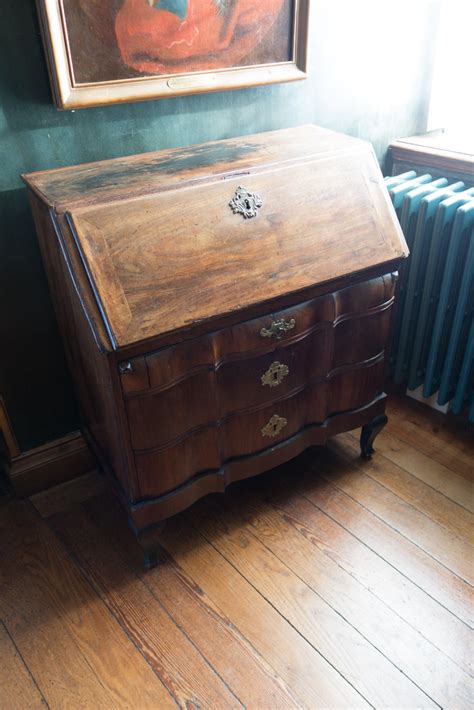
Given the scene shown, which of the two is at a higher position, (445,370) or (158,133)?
(158,133)

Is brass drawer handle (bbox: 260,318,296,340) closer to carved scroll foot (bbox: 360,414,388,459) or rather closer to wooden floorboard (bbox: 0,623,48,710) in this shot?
carved scroll foot (bbox: 360,414,388,459)

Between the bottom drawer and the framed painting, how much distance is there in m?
0.86

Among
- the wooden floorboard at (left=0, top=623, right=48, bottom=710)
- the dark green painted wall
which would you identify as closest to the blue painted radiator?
the dark green painted wall

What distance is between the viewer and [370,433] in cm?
184

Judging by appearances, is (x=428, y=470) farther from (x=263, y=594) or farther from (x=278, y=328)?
(x=278, y=328)

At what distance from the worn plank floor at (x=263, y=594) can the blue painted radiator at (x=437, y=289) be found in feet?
0.83

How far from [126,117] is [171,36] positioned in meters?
0.23

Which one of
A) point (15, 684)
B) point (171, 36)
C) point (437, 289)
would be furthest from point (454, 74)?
point (15, 684)

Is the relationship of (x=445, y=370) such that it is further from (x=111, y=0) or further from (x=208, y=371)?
(x=111, y=0)

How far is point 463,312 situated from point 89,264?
49.0 inches

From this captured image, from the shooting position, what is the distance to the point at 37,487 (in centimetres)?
183

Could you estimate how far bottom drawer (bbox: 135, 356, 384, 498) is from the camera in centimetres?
140

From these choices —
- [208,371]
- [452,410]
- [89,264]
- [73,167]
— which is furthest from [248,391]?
[452,410]

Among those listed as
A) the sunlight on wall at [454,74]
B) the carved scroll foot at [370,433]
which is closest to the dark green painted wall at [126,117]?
the sunlight on wall at [454,74]
